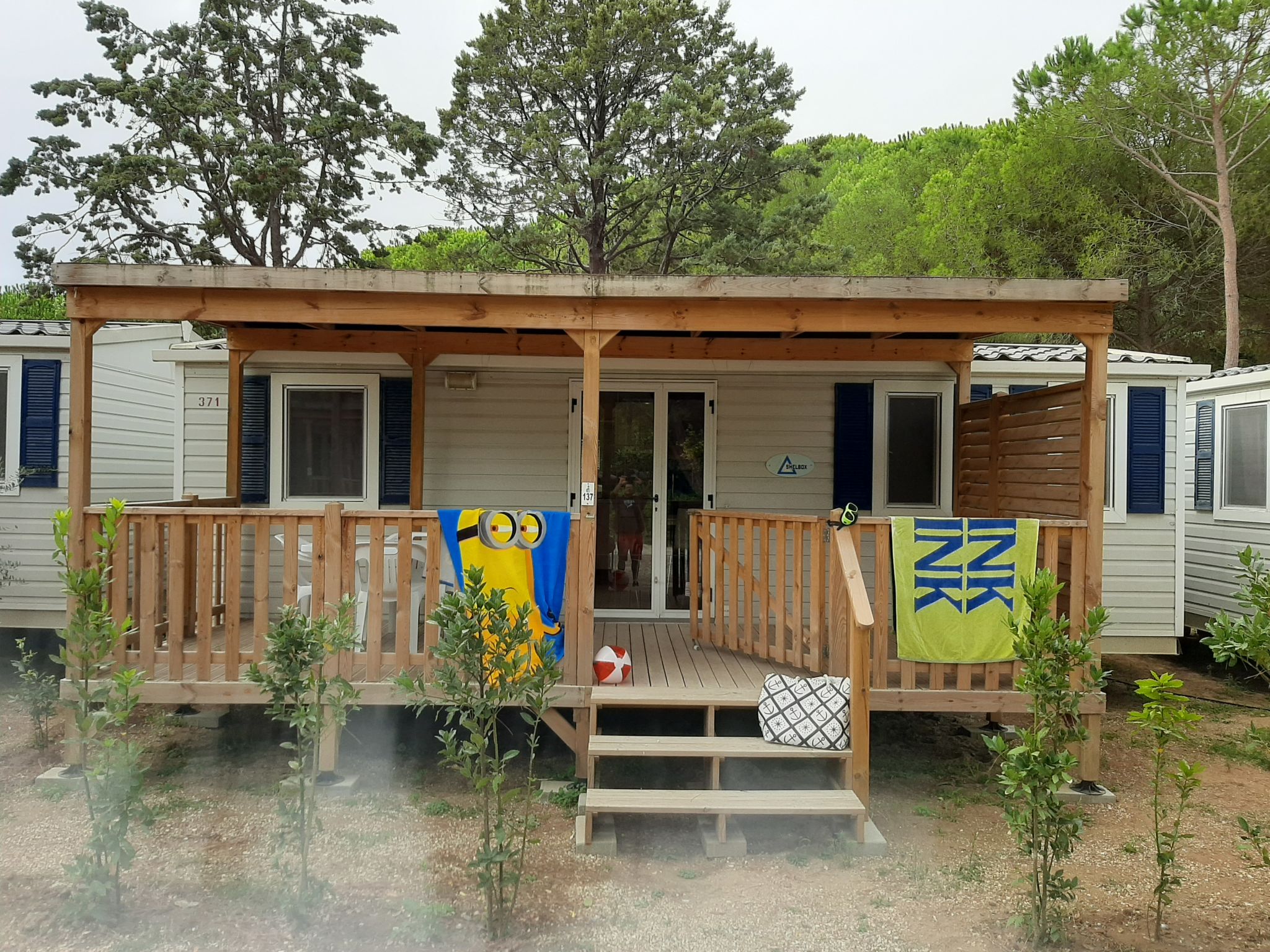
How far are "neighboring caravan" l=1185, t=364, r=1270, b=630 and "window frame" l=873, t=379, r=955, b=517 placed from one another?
2638mm

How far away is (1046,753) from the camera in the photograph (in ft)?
10.6

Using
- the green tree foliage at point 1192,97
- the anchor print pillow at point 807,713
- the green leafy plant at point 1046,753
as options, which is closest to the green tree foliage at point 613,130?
the green tree foliage at point 1192,97

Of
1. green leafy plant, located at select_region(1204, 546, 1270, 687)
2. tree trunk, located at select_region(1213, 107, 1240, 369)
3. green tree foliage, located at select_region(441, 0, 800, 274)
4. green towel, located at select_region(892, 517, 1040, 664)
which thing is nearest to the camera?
green leafy plant, located at select_region(1204, 546, 1270, 687)

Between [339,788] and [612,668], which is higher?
[612,668]

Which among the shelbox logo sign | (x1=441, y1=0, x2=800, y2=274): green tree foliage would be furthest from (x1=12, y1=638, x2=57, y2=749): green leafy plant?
(x1=441, y1=0, x2=800, y2=274): green tree foliage

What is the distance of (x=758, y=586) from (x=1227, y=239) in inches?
452

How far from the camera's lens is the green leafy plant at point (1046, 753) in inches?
126

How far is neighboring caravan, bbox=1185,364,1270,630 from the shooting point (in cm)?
764

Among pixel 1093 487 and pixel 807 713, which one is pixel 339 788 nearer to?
pixel 807 713

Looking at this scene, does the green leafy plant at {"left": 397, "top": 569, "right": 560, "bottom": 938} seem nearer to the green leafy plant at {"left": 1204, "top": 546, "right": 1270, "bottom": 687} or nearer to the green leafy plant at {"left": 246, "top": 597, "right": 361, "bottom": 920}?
the green leafy plant at {"left": 246, "top": 597, "right": 361, "bottom": 920}

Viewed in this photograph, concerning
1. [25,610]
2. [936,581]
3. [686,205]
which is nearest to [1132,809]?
[936,581]

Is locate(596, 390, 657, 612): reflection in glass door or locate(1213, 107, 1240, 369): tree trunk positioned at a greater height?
locate(1213, 107, 1240, 369): tree trunk

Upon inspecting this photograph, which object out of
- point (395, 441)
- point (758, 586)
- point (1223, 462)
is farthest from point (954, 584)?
point (1223, 462)

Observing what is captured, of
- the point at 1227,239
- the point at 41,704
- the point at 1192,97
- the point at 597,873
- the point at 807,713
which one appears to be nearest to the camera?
the point at 597,873
